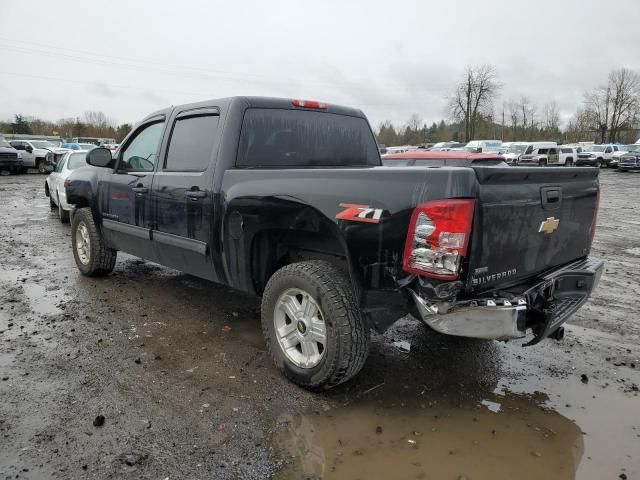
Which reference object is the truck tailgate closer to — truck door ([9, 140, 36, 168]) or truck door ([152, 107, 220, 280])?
truck door ([152, 107, 220, 280])

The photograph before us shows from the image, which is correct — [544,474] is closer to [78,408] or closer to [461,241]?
[461,241]

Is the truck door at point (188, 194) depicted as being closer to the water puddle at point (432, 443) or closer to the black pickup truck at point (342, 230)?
the black pickup truck at point (342, 230)

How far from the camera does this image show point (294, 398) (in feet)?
10.6

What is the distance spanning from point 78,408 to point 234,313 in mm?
1932

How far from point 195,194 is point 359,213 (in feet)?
5.38

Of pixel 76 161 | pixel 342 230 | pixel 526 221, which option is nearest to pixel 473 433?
pixel 526 221

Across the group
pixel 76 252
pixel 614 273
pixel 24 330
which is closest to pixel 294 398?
pixel 24 330

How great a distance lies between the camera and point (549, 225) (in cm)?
311

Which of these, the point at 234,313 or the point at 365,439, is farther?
the point at 234,313

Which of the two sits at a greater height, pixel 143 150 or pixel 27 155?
pixel 143 150

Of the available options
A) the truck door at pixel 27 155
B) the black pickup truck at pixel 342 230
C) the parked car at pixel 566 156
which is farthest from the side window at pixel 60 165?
the parked car at pixel 566 156

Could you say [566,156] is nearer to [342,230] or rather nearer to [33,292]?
[33,292]

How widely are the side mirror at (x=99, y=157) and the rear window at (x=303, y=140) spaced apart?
212 cm

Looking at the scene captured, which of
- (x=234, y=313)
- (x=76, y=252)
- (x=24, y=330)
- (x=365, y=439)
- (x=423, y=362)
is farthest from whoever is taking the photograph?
(x=76, y=252)
